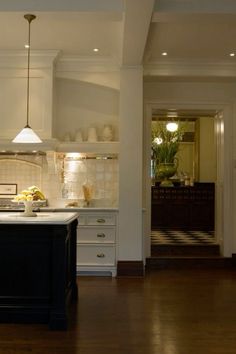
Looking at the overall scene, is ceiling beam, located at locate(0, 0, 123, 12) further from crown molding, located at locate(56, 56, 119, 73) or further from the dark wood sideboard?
the dark wood sideboard

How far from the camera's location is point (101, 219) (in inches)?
232

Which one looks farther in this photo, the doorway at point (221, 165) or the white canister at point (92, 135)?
the doorway at point (221, 165)

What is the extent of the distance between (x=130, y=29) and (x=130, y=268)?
10.3 ft

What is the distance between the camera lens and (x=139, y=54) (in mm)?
5414

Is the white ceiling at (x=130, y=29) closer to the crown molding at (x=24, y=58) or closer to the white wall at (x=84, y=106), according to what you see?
the crown molding at (x=24, y=58)

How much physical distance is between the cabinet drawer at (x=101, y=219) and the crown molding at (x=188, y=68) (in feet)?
6.95

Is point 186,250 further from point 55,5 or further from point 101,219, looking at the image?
point 55,5

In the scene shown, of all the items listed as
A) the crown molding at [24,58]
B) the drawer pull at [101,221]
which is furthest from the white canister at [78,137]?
the drawer pull at [101,221]

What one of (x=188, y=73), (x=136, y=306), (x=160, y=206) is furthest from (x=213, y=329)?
(x=160, y=206)

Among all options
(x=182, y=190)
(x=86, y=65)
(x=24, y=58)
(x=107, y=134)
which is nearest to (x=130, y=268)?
(x=107, y=134)

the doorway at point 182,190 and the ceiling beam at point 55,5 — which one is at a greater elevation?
the ceiling beam at point 55,5

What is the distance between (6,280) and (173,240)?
4.51 m

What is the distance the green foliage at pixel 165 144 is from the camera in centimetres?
1020

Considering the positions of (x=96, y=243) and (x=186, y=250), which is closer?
(x=96, y=243)
